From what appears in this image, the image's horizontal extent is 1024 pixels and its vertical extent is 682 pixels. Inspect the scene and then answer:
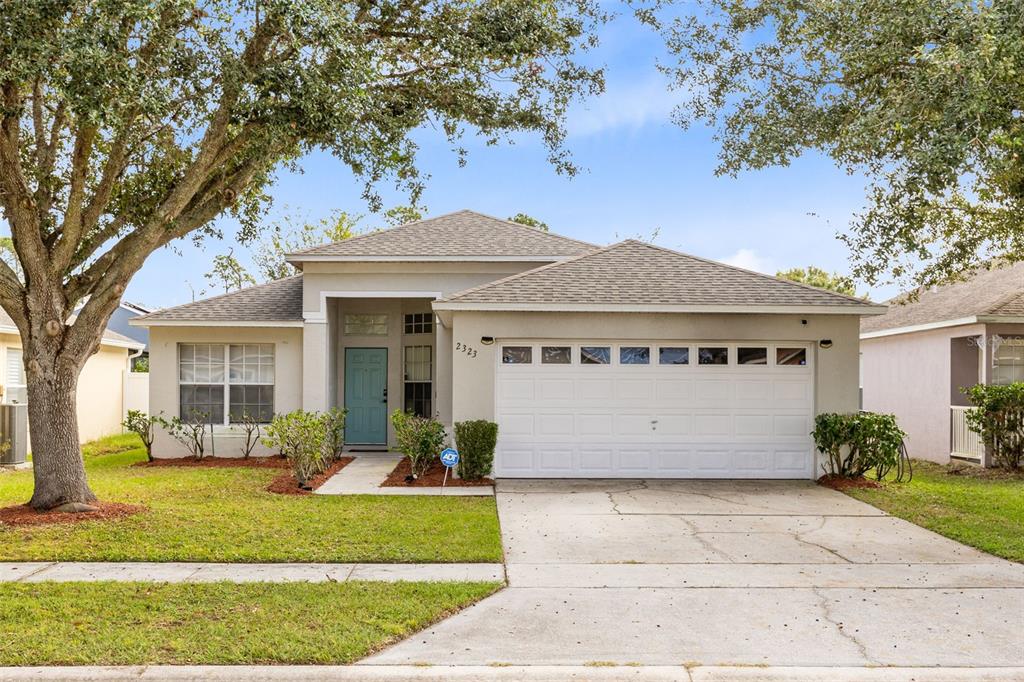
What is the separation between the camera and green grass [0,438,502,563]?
7.56m

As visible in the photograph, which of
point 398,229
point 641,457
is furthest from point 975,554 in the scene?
point 398,229

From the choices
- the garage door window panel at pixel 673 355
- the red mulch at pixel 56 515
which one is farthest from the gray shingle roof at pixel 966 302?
the red mulch at pixel 56 515

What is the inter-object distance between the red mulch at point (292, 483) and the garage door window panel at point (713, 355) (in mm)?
6218

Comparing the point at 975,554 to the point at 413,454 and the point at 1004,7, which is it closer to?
the point at 1004,7

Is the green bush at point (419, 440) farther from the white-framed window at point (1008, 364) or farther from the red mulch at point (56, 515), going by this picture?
the white-framed window at point (1008, 364)

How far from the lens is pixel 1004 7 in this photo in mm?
8312

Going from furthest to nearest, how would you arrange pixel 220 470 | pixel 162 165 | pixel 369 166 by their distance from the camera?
pixel 220 470 < pixel 162 165 < pixel 369 166

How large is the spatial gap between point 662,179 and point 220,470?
12470 millimetres

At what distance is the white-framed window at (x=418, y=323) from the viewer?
1752cm

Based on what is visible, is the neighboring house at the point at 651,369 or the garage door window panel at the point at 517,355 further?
the garage door window panel at the point at 517,355

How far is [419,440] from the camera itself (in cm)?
1237

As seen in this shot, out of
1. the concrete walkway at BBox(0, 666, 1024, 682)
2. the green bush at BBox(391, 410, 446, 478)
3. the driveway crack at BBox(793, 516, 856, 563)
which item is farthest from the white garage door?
the concrete walkway at BBox(0, 666, 1024, 682)

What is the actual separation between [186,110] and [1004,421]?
14.1 m

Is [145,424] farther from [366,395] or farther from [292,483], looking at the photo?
[292,483]
